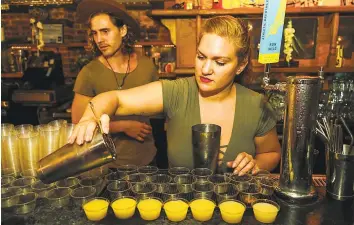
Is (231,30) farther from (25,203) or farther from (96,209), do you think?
(25,203)

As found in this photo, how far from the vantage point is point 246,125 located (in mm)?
1870

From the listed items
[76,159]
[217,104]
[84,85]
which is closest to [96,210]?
[76,159]

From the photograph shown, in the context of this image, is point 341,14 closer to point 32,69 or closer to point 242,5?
point 242,5

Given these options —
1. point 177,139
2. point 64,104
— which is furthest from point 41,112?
point 177,139

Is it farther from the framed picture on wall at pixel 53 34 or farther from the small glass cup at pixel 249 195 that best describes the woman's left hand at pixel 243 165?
the framed picture on wall at pixel 53 34

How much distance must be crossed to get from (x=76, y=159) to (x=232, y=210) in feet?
2.05

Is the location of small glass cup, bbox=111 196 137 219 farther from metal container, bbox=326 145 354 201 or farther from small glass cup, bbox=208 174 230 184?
metal container, bbox=326 145 354 201

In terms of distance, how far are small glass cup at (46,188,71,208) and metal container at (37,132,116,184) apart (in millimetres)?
102

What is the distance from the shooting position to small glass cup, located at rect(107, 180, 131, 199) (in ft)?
4.49

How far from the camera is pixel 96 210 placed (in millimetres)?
1237

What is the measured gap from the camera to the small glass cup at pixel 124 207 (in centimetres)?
125

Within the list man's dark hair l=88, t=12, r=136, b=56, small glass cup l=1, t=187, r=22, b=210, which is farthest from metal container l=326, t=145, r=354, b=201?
man's dark hair l=88, t=12, r=136, b=56

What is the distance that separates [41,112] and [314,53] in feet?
12.4

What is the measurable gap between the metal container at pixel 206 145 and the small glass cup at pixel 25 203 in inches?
27.6
